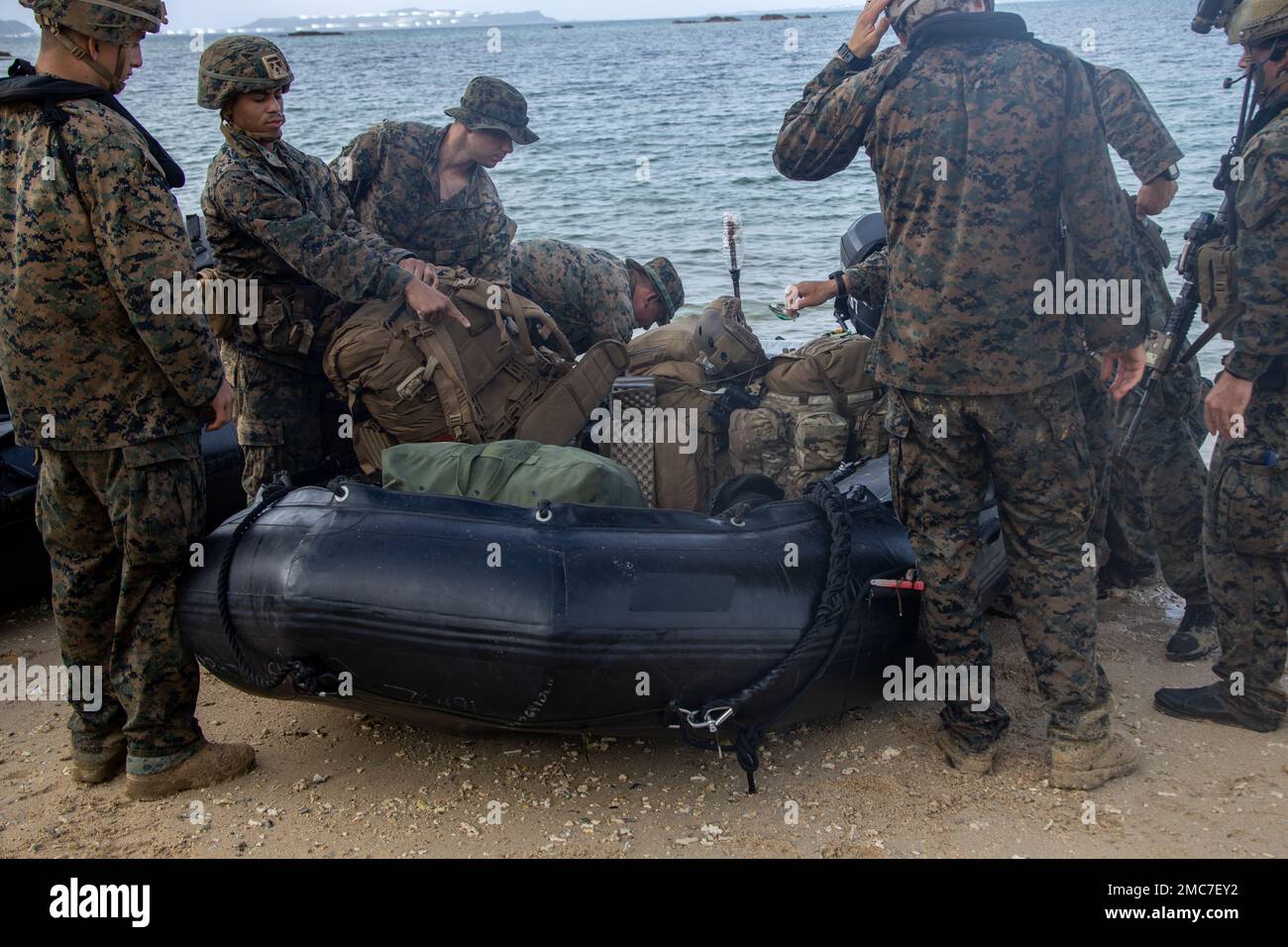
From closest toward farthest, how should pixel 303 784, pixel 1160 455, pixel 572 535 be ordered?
1. pixel 572 535
2. pixel 303 784
3. pixel 1160 455

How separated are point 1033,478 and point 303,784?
215 centimetres

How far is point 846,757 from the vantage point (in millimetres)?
3230

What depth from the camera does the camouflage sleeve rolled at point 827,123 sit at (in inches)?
116

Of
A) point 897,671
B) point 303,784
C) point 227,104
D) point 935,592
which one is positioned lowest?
point 303,784

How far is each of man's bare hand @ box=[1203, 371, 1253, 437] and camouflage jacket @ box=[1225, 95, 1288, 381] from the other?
27 mm

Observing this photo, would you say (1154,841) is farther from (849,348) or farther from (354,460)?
(354,460)

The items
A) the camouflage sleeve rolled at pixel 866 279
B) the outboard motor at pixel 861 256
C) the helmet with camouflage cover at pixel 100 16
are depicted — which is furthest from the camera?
the outboard motor at pixel 861 256

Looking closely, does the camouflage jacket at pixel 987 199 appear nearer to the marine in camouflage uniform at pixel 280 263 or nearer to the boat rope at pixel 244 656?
the marine in camouflage uniform at pixel 280 263

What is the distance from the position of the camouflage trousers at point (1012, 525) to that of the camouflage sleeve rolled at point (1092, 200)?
0.32m

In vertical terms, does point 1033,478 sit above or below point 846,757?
above

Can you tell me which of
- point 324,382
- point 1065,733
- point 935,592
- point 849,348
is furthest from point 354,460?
point 1065,733

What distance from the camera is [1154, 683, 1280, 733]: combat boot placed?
3.27m

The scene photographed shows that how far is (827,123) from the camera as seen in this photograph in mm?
2977

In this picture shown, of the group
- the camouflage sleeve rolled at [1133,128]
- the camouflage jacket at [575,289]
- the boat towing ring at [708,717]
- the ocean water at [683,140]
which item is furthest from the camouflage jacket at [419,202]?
the camouflage sleeve rolled at [1133,128]
